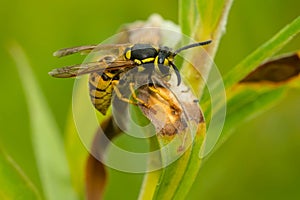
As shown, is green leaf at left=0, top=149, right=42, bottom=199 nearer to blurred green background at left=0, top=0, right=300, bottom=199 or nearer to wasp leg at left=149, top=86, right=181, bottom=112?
wasp leg at left=149, top=86, right=181, bottom=112

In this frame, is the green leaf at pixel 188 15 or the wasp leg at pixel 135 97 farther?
the green leaf at pixel 188 15

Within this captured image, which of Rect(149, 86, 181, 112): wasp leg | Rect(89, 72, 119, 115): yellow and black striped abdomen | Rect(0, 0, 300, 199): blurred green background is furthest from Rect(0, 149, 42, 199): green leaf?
Rect(0, 0, 300, 199): blurred green background

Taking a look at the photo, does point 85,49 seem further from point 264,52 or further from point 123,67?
point 264,52

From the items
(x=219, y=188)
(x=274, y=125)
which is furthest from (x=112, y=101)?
(x=274, y=125)

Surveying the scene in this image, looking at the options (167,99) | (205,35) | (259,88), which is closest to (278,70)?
(259,88)

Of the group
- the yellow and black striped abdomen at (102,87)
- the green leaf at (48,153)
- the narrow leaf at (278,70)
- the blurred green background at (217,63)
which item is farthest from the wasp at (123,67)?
the blurred green background at (217,63)

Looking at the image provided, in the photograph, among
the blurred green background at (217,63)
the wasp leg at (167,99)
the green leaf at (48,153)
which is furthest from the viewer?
the blurred green background at (217,63)

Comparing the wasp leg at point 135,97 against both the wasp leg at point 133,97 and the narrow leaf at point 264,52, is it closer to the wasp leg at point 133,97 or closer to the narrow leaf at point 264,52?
the wasp leg at point 133,97
